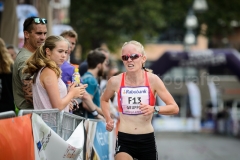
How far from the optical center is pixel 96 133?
28.2 feet

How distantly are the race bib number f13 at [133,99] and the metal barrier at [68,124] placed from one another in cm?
55

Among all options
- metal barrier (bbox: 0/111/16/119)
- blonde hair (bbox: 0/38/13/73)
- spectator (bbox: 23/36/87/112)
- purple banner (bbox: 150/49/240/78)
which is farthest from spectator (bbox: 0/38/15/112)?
purple banner (bbox: 150/49/240/78)

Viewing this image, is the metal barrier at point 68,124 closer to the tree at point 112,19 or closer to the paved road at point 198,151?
the paved road at point 198,151

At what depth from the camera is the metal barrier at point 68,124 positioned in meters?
6.68

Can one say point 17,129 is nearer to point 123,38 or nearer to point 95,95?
point 95,95

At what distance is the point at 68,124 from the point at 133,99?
0.76 meters

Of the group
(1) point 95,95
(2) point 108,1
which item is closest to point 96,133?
(1) point 95,95

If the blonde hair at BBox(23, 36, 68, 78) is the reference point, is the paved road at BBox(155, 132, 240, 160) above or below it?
below

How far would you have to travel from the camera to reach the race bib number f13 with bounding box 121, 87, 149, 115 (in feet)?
23.2

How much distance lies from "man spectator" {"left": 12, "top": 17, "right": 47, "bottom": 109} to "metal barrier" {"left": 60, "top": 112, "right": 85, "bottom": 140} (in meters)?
0.57

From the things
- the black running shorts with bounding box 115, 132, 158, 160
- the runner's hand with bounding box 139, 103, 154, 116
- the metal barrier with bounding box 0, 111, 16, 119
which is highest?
the metal barrier with bounding box 0, 111, 16, 119

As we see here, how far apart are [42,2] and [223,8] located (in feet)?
82.2

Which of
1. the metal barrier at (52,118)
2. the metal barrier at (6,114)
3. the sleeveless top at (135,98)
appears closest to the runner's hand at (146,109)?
the sleeveless top at (135,98)

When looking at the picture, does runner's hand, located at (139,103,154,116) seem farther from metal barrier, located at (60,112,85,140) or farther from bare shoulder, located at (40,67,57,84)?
bare shoulder, located at (40,67,57,84)
